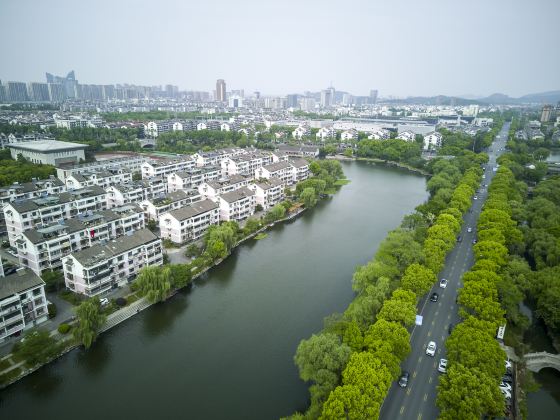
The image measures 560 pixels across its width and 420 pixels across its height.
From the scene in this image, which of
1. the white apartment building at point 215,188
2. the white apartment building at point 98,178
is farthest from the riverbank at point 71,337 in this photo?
the white apartment building at point 98,178

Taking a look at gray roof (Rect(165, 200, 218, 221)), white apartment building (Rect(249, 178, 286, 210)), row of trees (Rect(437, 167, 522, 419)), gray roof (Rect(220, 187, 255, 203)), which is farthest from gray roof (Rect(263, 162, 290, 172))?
row of trees (Rect(437, 167, 522, 419))

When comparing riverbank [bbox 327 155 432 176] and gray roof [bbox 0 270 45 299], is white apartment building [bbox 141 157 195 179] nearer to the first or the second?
gray roof [bbox 0 270 45 299]

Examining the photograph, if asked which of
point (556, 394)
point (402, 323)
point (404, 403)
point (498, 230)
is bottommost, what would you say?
point (556, 394)

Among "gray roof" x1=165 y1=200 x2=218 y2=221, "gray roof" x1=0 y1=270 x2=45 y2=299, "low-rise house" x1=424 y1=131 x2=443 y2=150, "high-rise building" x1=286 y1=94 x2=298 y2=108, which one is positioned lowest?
"gray roof" x1=0 y1=270 x2=45 y2=299

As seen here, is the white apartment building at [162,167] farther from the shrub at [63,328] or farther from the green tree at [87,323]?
the green tree at [87,323]

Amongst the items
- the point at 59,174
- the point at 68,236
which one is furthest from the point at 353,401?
the point at 59,174

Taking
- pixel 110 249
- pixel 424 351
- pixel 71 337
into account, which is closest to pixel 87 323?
pixel 71 337

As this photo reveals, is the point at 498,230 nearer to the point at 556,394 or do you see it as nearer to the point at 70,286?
the point at 556,394
